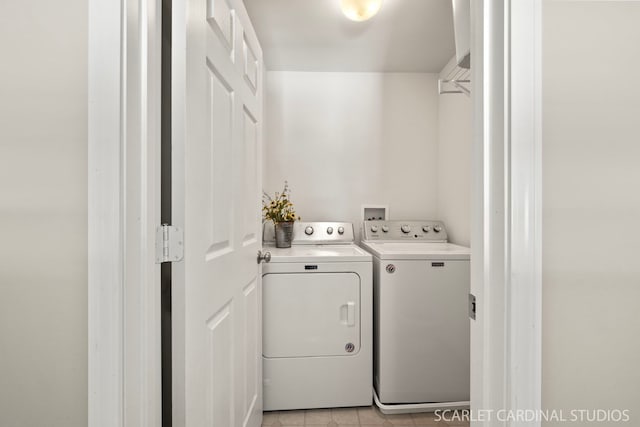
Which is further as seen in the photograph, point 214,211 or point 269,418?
point 269,418

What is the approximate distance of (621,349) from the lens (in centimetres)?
67

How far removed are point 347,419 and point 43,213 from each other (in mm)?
1773

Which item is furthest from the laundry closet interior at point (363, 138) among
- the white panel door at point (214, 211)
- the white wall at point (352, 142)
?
the white panel door at point (214, 211)

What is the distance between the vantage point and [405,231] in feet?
8.25

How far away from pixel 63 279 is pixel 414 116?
2571 mm

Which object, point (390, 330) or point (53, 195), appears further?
point (390, 330)

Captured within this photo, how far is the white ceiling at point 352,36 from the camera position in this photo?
1835 millimetres

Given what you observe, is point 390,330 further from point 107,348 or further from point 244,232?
point 107,348

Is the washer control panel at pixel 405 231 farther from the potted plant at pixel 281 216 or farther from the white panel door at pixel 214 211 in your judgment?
the white panel door at pixel 214 211

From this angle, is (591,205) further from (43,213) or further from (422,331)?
(422,331)

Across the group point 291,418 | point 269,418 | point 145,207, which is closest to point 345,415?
point 291,418

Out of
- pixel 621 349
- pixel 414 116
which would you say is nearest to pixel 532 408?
pixel 621 349

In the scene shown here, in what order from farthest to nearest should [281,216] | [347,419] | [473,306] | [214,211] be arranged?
1. [281,216]
2. [347,419]
3. [214,211]
4. [473,306]

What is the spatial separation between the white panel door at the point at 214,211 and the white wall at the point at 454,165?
148 centimetres
